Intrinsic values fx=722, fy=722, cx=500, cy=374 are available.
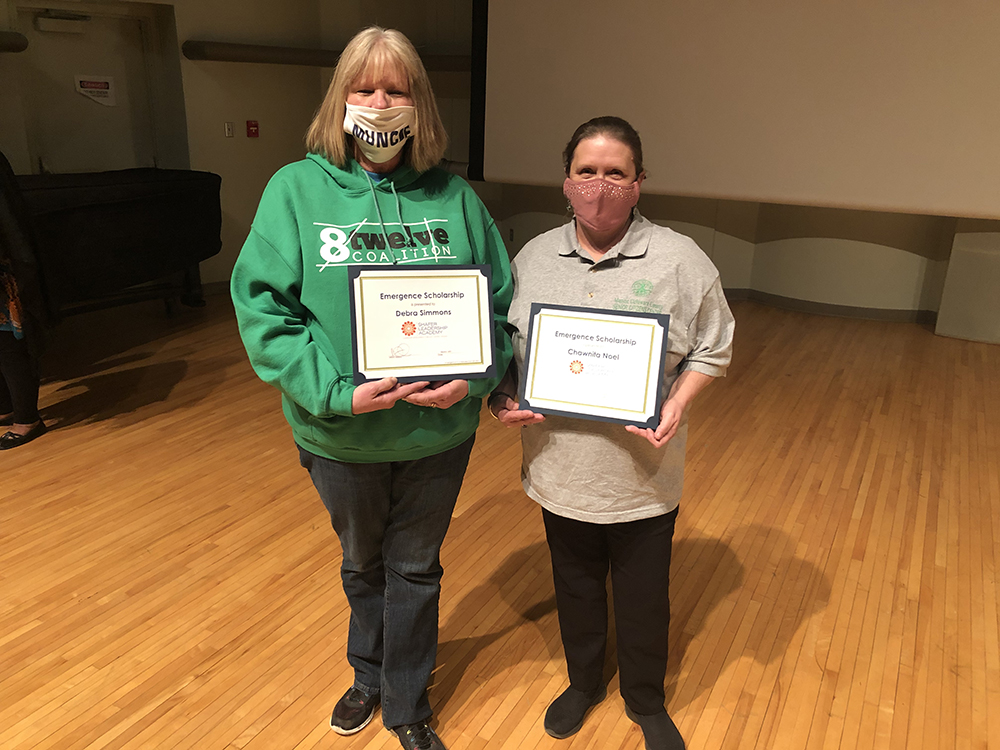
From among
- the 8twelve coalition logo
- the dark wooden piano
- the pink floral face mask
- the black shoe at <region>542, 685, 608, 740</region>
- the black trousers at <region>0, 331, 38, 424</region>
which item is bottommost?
the black shoe at <region>542, 685, 608, 740</region>

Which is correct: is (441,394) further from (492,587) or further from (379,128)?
(492,587)

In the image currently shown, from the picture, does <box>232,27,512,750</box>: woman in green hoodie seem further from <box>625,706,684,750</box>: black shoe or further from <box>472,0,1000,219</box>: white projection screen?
<box>472,0,1000,219</box>: white projection screen

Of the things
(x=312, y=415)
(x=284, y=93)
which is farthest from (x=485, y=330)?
(x=284, y=93)

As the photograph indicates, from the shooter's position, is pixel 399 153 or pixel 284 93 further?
pixel 284 93

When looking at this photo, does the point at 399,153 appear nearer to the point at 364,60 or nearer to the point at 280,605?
the point at 364,60

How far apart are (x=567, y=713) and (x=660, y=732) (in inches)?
8.8

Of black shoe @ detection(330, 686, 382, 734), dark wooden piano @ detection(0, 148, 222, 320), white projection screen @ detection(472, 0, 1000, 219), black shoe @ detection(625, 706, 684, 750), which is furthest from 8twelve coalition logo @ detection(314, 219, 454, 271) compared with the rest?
white projection screen @ detection(472, 0, 1000, 219)

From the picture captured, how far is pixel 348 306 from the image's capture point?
1333 millimetres

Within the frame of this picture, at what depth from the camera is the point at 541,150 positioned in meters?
5.44

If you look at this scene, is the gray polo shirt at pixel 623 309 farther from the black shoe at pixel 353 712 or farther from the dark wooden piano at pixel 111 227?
the dark wooden piano at pixel 111 227

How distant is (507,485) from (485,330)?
1737mm

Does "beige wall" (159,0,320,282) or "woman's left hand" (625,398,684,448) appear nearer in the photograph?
"woman's left hand" (625,398,684,448)

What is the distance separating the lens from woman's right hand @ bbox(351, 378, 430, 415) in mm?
1307

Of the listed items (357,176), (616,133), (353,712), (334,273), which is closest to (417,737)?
(353,712)
